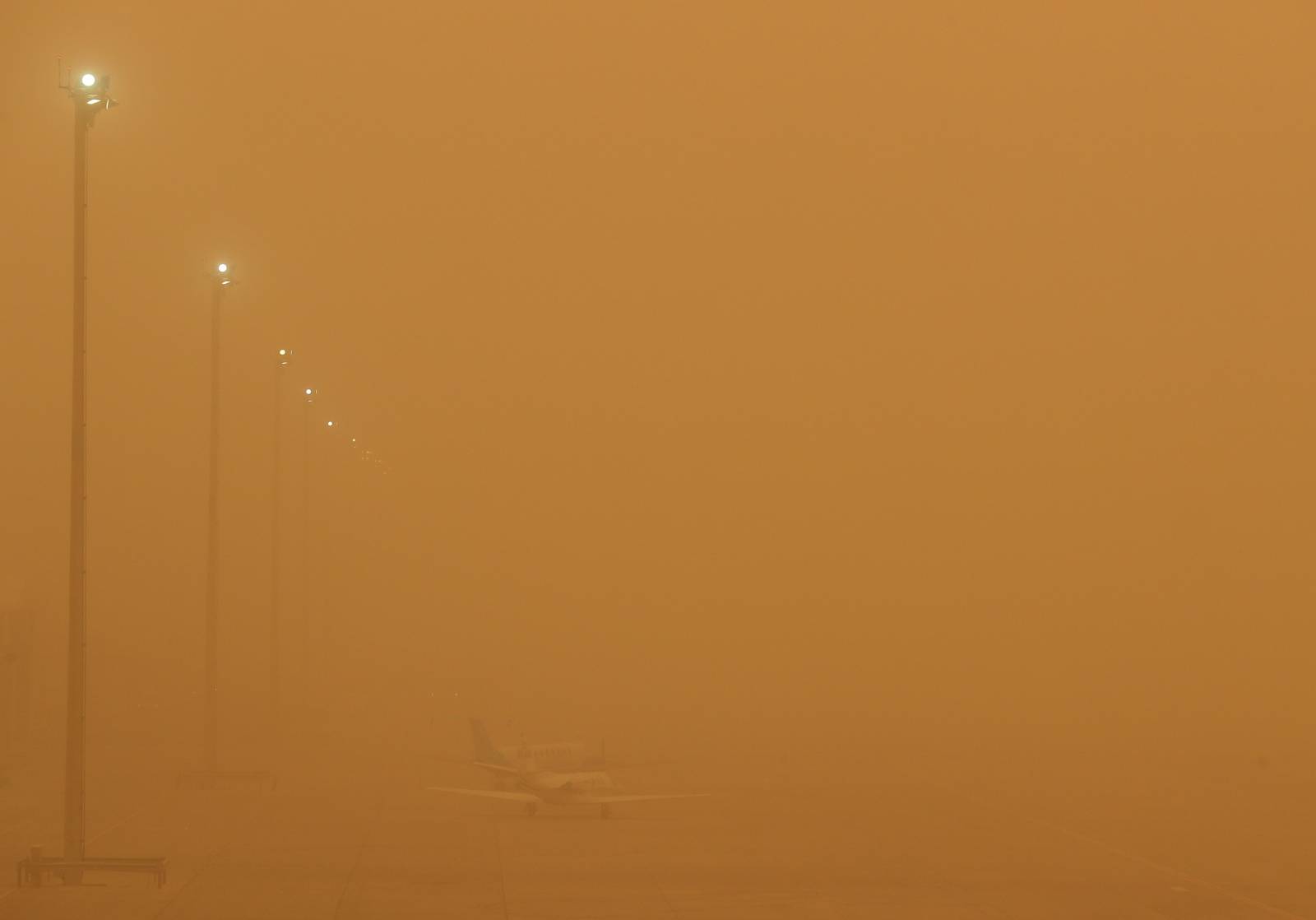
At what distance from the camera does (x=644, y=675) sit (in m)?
134

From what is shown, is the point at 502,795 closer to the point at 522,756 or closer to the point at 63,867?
the point at 522,756

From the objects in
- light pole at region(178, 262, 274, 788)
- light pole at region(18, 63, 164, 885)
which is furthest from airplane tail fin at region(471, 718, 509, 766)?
light pole at region(18, 63, 164, 885)

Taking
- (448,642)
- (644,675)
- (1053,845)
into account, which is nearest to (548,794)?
(1053,845)

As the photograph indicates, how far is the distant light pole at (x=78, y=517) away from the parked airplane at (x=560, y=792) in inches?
878

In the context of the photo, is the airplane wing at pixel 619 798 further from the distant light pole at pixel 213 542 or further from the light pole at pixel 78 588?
the light pole at pixel 78 588

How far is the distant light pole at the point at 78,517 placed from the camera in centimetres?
3350

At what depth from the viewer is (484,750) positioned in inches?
2419

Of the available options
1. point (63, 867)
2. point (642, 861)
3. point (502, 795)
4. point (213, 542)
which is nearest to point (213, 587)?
point (213, 542)

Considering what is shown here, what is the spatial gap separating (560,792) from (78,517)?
25.0 m

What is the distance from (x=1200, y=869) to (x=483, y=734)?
27198mm

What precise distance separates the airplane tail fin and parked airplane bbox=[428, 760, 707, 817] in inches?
142

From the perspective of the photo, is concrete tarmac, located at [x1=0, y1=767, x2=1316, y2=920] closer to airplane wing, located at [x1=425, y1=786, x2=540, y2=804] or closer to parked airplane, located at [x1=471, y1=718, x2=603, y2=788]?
airplane wing, located at [x1=425, y1=786, x2=540, y2=804]

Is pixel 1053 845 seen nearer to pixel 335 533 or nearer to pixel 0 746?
pixel 0 746

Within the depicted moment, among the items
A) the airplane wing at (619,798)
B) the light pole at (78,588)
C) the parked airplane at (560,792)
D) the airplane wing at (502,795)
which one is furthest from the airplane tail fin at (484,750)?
the light pole at (78,588)
